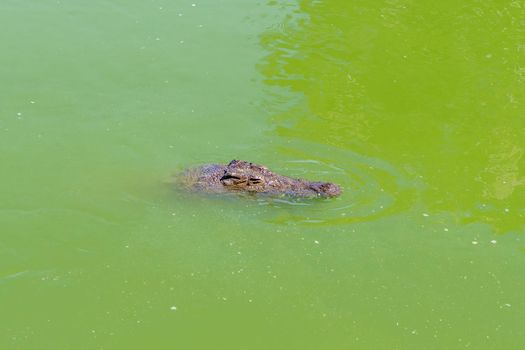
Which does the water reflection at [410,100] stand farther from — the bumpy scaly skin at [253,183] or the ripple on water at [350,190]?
the bumpy scaly skin at [253,183]

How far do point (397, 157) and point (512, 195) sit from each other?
1284mm

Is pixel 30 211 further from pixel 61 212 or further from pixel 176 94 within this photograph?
pixel 176 94

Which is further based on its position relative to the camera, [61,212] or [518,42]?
[518,42]

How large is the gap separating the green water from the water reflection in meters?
0.03

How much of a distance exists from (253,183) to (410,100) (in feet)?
9.82

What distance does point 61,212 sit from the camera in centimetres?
728

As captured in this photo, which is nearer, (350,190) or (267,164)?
(350,190)

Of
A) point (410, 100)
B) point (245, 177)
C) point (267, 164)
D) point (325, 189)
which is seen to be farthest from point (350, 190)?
point (410, 100)

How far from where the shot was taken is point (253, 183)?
7.49 meters

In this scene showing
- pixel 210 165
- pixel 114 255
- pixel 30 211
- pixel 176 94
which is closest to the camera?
pixel 114 255

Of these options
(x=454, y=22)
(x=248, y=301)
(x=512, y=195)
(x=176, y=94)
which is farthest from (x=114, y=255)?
(x=454, y=22)

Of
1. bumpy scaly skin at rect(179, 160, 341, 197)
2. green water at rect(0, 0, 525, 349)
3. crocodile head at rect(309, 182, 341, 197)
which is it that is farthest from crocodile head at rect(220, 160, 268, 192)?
crocodile head at rect(309, 182, 341, 197)

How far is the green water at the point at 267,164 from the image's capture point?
20.4ft

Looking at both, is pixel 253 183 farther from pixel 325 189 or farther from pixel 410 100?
pixel 410 100
